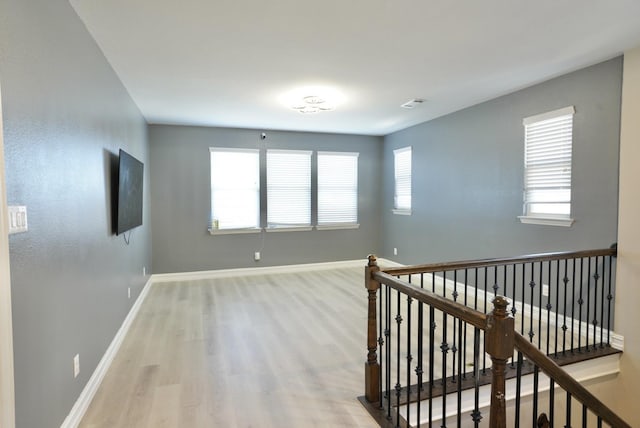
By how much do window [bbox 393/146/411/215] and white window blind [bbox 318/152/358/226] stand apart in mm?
801

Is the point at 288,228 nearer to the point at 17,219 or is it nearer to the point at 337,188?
the point at 337,188

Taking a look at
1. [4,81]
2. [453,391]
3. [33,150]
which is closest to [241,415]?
[453,391]

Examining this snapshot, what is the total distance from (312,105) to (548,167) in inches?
113

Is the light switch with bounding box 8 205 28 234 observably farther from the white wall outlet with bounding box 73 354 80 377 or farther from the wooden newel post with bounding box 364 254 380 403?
the wooden newel post with bounding box 364 254 380 403

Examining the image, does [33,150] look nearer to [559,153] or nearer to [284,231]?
[559,153]

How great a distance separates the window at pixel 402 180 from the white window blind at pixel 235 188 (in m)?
2.62

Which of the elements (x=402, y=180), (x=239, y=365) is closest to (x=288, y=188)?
(x=402, y=180)

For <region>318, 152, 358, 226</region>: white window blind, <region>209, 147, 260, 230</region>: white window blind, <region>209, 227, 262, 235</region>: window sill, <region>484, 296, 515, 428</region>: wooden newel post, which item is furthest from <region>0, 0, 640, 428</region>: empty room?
<region>318, 152, 358, 226</region>: white window blind

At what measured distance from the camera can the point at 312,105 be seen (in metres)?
4.61

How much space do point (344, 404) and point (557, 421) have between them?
2.21 meters

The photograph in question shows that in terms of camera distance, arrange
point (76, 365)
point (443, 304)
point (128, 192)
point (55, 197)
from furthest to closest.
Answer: point (128, 192), point (76, 365), point (55, 197), point (443, 304)

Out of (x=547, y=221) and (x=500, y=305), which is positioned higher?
(x=547, y=221)

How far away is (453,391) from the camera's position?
7.74 feet

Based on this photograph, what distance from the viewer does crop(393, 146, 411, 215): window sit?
21.0 ft
